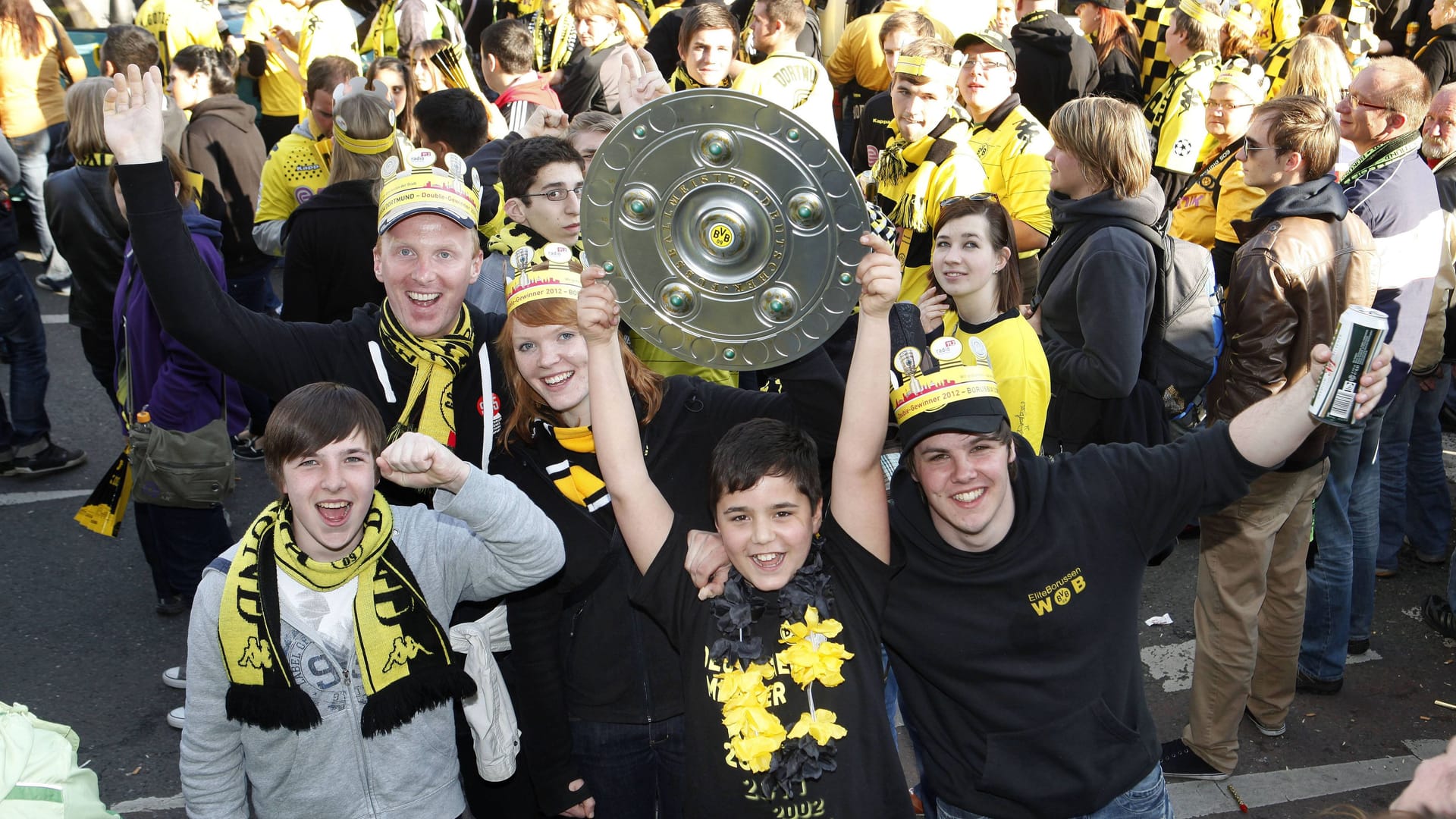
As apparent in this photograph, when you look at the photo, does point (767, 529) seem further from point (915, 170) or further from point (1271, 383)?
point (915, 170)

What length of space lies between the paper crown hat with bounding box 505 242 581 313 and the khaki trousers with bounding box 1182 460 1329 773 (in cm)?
247

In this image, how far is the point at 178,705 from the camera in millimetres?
4750

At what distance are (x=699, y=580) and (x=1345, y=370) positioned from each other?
1.46 m

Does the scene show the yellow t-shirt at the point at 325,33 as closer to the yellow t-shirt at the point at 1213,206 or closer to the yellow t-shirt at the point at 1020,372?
the yellow t-shirt at the point at 1213,206

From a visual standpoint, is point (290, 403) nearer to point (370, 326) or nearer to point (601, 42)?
point (370, 326)

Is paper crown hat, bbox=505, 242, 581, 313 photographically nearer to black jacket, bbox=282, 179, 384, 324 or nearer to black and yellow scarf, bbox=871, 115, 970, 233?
black jacket, bbox=282, 179, 384, 324

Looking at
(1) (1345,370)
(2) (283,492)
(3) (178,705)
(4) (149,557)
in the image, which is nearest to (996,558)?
(1) (1345,370)

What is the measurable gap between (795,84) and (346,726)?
3.93 m

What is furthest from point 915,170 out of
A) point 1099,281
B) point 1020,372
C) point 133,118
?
point 133,118

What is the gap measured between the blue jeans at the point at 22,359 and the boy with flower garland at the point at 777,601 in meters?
4.99

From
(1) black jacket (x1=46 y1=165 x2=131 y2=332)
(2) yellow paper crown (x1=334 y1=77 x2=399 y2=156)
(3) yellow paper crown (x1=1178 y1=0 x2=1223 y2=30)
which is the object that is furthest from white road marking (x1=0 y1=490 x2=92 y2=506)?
(3) yellow paper crown (x1=1178 y1=0 x2=1223 y2=30)

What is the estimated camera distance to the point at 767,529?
2.70 metres

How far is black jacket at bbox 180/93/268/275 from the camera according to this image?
272 inches

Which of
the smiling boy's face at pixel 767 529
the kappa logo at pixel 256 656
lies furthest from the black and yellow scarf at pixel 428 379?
the smiling boy's face at pixel 767 529
